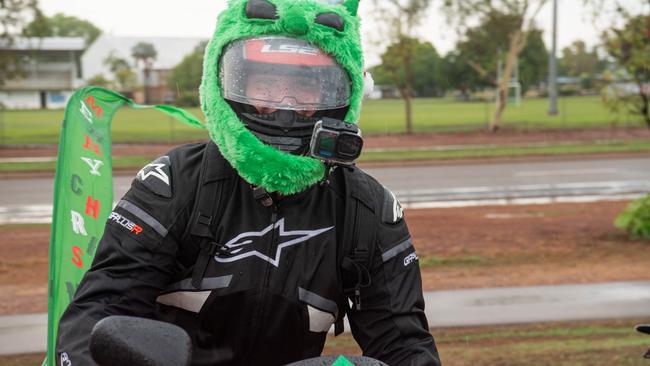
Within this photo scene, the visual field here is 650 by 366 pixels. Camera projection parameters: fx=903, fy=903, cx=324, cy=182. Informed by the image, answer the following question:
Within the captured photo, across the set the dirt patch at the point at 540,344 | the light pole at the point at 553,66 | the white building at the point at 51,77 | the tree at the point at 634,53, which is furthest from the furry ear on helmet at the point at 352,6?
the white building at the point at 51,77

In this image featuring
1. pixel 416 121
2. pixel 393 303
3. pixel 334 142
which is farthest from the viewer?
pixel 416 121

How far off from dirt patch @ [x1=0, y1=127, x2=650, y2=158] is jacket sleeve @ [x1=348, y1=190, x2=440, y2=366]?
77.7 feet

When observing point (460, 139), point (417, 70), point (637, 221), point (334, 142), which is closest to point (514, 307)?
point (637, 221)

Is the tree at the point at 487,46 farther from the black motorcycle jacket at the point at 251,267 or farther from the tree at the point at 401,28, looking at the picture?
the black motorcycle jacket at the point at 251,267

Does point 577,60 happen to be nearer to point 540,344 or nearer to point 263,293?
point 540,344

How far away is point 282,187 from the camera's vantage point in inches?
88.8

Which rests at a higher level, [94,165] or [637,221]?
[94,165]

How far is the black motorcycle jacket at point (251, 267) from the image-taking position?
2.20m

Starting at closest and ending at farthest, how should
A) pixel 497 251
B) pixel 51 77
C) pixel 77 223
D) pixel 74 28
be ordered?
pixel 77 223 < pixel 497 251 < pixel 51 77 < pixel 74 28

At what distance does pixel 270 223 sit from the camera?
2312 mm

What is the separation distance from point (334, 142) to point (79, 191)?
1820mm

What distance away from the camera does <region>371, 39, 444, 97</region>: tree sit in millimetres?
27628

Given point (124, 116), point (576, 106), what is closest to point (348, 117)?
point (576, 106)

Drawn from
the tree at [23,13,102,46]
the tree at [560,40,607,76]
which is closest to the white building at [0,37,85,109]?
the tree at [23,13,102,46]
